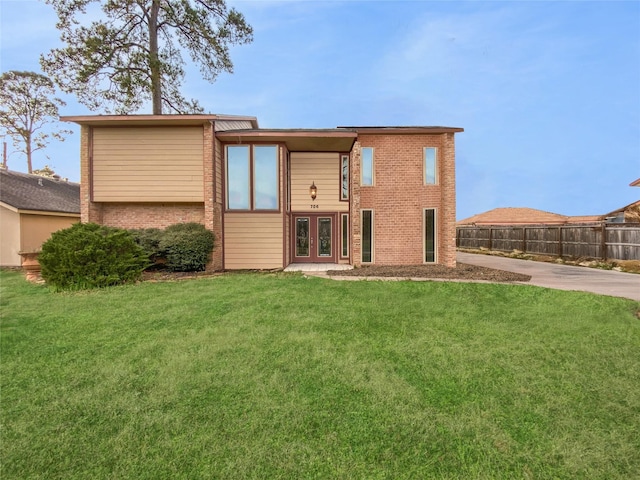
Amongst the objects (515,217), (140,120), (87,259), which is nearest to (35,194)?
(140,120)

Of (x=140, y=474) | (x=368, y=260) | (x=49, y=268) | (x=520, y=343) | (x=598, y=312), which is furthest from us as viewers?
(x=368, y=260)

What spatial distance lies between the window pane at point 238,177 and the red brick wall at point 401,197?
4230mm

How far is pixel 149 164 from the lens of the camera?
1112 centimetres

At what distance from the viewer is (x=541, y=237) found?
53.0 ft

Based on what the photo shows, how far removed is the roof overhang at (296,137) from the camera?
11.0 meters

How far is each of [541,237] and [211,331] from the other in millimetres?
16868

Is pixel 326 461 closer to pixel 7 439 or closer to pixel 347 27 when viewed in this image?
pixel 7 439

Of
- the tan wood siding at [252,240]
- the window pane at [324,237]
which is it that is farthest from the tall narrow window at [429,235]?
the tan wood siding at [252,240]

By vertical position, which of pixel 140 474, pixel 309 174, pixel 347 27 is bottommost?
pixel 140 474

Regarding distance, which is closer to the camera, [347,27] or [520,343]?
[520,343]

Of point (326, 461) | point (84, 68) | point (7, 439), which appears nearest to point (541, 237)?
point (326, 461)

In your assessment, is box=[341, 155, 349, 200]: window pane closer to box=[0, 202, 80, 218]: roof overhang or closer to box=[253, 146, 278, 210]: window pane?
box=[253, 146, 278, 210]: window pane

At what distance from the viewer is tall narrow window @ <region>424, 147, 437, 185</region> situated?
12.4 m

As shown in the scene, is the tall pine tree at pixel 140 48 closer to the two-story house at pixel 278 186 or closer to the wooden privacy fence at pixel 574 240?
the two-story house at pixel 278 186
